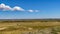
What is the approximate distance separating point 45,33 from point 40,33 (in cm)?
67

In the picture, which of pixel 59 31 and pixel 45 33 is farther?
pixel 59 31

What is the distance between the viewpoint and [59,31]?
1019 inches

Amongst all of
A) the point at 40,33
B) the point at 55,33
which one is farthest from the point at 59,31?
the point at 40,33

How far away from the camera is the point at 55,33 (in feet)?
80.2

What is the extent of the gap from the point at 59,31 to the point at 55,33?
1.65 metres

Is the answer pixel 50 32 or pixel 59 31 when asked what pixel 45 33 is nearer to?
pixel 50 32

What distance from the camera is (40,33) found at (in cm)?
2406

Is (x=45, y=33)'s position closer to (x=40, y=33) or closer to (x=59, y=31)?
(x=40, y=33)

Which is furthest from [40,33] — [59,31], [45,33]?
[59,31]

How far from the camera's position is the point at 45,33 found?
79.3 feet

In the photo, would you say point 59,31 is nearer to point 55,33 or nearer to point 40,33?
point 55,33

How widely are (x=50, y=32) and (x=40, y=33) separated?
151 cm

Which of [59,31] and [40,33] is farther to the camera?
[59,31]

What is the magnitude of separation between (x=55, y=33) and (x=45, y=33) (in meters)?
1.39
